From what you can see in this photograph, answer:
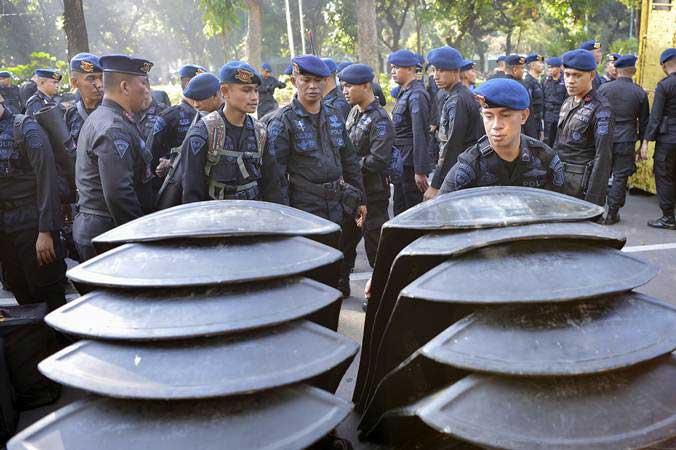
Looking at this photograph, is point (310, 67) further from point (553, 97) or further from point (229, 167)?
point (553, 97)

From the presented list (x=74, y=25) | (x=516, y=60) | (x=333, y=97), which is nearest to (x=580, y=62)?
(x=333, y=97)

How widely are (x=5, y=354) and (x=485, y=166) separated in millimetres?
3142

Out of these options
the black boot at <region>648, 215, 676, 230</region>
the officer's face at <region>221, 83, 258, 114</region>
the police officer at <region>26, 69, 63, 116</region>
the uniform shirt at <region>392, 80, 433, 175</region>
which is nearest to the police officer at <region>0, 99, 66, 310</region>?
the officer's face at <region>221, 83, 258, 114</region>

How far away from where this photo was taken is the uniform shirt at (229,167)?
3.65 m

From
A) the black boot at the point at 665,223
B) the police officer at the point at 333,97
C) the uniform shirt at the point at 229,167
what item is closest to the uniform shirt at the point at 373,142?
the police officer at the point at 333,97

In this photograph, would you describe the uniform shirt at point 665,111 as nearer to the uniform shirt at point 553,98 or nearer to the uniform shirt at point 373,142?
the uniform shirt at point 553,98

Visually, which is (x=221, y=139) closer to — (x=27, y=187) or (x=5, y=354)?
(x=27, y=187)

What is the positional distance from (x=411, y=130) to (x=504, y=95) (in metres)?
3.73

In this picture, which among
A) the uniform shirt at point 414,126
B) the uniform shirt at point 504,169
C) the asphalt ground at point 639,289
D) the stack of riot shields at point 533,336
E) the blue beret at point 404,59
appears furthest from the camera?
the blue beret at point 404,59

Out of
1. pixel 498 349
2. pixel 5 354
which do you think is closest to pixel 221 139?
pixel 5 354

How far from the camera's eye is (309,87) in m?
4.52

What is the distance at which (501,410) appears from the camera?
1066 mm

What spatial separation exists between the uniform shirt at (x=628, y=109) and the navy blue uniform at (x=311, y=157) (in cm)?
491

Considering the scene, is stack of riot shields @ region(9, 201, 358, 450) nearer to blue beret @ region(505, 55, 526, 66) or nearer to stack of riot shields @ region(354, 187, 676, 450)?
stack of riot shields @ region(354, 187, 676, 450)
